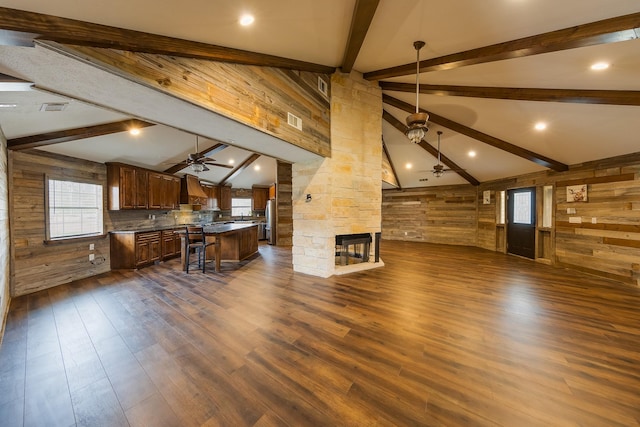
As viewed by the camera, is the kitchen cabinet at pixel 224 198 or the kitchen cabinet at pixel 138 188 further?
the kitchen cabinet at pixel 224 198

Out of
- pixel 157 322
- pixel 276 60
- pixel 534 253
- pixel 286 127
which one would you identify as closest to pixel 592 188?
pixel 534 253

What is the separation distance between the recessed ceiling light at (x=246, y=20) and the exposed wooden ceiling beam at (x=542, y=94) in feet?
10.2

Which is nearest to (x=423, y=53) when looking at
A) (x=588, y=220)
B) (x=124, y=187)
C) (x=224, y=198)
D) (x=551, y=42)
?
(x=551, y=42)

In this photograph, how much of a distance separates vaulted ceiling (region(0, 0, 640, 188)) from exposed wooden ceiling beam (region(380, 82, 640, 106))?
0.05 feet

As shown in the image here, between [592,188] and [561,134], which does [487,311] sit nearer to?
[561,134]

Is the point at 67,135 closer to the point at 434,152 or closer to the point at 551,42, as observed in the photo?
the point at 551,42

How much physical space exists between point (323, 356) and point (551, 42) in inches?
157

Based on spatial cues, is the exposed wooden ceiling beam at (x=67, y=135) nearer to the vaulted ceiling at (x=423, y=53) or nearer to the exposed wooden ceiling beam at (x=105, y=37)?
the vaulted ceiling at (x=423, y=53)

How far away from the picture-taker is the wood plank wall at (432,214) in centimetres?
856

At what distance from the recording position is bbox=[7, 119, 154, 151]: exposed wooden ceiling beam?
3584 mm

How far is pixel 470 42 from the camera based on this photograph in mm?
2752

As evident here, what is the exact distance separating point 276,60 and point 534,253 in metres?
7.92

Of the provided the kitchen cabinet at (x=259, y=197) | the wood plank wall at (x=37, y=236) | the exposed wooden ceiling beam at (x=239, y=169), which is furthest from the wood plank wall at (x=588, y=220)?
the wood plank wall at (x=37, y=236)

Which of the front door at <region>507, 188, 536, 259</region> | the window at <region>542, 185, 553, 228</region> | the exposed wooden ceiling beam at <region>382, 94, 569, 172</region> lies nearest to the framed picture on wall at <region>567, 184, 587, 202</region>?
the exposed wooden ceiling beam at <region>382, 94, 569, 172</region>
